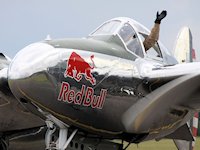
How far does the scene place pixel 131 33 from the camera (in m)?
8.91

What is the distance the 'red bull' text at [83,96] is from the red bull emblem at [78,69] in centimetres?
14

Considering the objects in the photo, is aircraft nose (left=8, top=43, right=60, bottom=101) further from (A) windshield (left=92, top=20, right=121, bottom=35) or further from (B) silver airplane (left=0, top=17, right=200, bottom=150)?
(A) windshield (left=92, top=20, right=121, bottom=35)

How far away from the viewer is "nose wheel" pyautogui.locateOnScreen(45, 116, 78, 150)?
7656 millimetres

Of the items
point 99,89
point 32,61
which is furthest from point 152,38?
point 32,61

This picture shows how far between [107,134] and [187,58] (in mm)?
7050

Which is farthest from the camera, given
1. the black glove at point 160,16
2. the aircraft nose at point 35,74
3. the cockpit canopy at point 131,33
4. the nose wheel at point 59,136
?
the cockpit canopy at point 131,33

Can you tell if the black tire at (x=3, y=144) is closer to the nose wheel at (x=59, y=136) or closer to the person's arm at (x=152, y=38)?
the nose wheel at (x=59, y=136)

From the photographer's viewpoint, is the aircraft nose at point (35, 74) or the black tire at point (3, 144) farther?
the black tire at point (3, 144)

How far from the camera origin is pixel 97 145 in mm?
8594

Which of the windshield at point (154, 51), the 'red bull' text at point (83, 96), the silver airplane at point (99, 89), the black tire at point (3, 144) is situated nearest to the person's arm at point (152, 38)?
the windshield at point (154, 51)

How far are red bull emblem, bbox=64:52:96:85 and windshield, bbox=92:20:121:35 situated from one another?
1639 millimetres

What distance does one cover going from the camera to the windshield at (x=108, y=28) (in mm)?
8906

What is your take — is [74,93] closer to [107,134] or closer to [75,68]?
[75,68]

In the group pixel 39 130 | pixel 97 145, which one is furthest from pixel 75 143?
pixel 39 130
